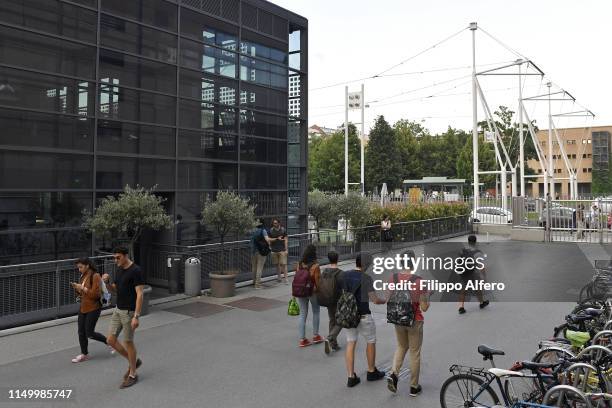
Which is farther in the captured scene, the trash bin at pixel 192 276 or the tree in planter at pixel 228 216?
the tree in planter at pixel 228 216

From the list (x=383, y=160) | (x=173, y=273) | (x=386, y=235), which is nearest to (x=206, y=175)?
(x=173, y=273)

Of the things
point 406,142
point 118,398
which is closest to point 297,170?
point 118,398

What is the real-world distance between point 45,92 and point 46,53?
848 mm

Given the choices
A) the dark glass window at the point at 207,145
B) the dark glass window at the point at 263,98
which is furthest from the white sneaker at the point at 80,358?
the dark glass window at the point at 263,98

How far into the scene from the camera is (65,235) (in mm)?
11266

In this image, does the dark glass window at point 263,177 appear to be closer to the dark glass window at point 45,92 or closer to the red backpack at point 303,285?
the dark glass window at point 45,92

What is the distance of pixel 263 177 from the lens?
53.9 feet

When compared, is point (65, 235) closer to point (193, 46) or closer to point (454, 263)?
point (193, 46)

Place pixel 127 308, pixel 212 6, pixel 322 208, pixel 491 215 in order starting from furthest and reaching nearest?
pixel 491 215 < pixel 322 208 < pixel 212 6 < pixel 127 308

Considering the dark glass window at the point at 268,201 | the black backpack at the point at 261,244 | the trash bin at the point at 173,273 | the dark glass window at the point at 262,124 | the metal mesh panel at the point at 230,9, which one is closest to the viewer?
the trash bin at the point at 173,273

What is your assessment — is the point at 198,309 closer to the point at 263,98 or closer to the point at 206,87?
the point at 206,87

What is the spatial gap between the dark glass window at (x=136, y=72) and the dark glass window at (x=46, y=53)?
0.37 metres

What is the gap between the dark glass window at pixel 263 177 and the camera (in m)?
15.8

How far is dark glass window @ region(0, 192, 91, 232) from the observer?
34.1 feet
